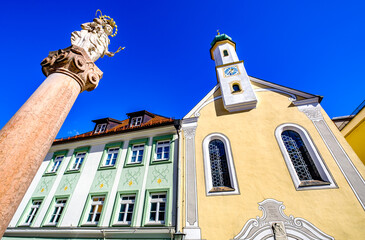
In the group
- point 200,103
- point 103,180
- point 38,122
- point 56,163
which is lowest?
point 38,122

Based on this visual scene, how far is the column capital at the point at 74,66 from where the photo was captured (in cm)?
353

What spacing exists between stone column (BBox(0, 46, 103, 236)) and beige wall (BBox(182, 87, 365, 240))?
6.70 metres

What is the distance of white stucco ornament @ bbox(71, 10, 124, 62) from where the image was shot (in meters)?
4.30

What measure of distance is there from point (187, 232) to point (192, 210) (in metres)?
0.86

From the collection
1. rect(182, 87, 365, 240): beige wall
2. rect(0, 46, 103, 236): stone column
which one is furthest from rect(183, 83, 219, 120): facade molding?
rect(0, 46, 103, 236): stone column

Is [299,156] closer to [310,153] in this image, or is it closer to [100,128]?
Answer: [310,153]

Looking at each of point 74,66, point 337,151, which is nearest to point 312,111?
point 337,151

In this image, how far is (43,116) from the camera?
2.77m

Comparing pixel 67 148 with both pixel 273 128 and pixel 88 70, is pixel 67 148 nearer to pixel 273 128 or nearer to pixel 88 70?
pixel 88 70

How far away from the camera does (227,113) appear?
1054cm

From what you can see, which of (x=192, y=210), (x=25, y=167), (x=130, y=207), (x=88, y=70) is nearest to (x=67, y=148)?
(x=130, y=207)

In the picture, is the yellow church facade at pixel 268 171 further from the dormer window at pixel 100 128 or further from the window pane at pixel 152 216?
the dormer window at pixel 100 128

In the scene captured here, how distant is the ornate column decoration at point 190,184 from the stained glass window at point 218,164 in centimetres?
102

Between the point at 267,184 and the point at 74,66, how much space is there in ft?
26.8
